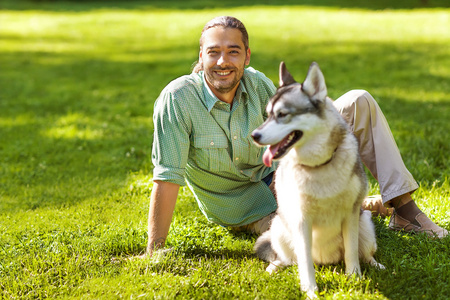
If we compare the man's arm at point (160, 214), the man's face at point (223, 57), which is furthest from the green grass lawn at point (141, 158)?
the man's face at point (223, 57)

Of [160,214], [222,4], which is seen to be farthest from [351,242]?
[222,4]

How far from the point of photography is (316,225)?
330 cm

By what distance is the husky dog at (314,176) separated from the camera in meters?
3.00

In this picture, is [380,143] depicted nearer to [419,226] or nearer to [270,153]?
[419,226]

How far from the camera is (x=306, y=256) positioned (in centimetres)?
322

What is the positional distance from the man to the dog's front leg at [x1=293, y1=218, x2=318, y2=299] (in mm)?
987

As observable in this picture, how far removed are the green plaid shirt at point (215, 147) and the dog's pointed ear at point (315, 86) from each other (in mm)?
1120

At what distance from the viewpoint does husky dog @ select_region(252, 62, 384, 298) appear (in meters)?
3.00

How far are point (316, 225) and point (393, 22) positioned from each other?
47.1 feet

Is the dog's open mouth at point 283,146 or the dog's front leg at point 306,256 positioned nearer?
the dog's open mouth at point 283,146

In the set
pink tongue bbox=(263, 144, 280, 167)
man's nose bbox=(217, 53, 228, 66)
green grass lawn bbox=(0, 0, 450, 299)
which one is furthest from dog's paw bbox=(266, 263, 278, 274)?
man's nose bbox=(217, 53, 228, 66)

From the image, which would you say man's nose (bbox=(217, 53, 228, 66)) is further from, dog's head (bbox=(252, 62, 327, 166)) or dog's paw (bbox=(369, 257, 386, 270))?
dog's paw (bbox=(369, 257, 386, 270))

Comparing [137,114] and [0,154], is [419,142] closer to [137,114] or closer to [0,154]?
[137,114]

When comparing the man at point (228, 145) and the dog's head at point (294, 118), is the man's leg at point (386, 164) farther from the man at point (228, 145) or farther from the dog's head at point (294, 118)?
the dog's head at point (294, 118)
